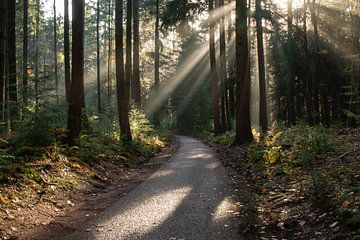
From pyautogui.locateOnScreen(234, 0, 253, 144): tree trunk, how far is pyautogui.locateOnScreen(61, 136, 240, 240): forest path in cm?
703

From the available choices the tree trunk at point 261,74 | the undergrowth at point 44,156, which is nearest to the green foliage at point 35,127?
the undergrowth at point 44,156

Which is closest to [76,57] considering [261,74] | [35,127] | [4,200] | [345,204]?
[35,127]

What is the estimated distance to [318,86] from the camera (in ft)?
104

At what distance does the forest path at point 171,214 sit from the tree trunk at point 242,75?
7027 millimetres

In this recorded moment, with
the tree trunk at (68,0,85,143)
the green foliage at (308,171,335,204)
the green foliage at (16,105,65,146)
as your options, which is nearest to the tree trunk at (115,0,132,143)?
the tree trunk at (68,0,85,143)

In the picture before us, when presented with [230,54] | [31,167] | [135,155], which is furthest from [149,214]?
[230,54]

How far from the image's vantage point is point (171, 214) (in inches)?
245

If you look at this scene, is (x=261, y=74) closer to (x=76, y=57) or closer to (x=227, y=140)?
(x=227, y=140)

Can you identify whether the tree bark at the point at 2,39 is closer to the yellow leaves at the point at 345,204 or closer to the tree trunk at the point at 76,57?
the tree trunk at the point at 76,57

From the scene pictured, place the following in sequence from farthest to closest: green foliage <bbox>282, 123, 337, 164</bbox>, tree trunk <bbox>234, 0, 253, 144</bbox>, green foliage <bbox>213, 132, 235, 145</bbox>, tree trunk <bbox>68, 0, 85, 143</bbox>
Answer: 1. green foliage <bbox>213, 132, 235, 145</bbox>
2. tree trunk <bbox>234, 0, 253, 144</bbox>
3. tree trunk <bbox>68, 0, 85, 143</bbox>
4. green foliage <bbox>282, 123, 337, 164</bbox>

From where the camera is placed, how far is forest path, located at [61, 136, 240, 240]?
5254 millimetres

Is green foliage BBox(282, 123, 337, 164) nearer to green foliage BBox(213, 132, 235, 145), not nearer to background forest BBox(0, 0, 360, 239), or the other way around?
background forest BBox(0, 0, 360, 239)

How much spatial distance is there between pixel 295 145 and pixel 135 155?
705 cm

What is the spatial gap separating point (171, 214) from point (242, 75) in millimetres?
10900
